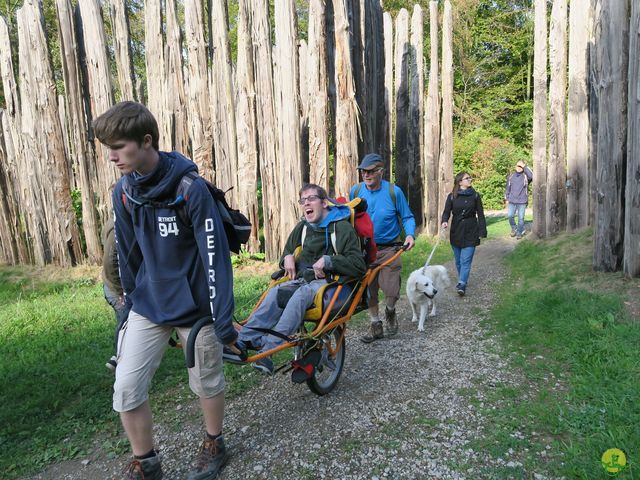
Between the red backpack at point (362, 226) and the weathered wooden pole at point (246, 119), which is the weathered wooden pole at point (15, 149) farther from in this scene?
the red backpack at point (362, 226)

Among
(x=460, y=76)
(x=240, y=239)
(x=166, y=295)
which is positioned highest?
(x=460, y=76)

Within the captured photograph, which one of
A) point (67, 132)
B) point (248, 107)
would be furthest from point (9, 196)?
point (248, 107)

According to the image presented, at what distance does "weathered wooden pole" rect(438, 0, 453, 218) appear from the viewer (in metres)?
11.1

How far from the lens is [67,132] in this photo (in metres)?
8.94

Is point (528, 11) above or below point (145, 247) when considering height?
above

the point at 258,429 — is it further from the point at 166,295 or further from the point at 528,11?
the point at 528,11

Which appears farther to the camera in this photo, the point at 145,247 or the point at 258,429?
the point at 258,429

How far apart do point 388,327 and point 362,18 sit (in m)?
6.07

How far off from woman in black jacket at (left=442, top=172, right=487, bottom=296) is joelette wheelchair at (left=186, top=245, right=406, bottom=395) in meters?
3.23

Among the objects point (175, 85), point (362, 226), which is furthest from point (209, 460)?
point (175, 85)

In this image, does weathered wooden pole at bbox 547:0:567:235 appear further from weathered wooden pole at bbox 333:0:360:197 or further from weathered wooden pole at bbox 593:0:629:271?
weathered wooden pole at bbox 333:0:360:197

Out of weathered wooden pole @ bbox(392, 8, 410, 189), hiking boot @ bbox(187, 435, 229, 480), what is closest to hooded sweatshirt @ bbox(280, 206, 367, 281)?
hiking boot @ bbox(187, 435, 229, 480)

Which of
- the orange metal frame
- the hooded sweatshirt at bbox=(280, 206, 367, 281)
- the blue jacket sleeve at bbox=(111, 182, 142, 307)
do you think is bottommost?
the orange metal frame

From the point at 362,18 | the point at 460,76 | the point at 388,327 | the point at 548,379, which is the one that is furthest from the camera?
the point at 460,76
